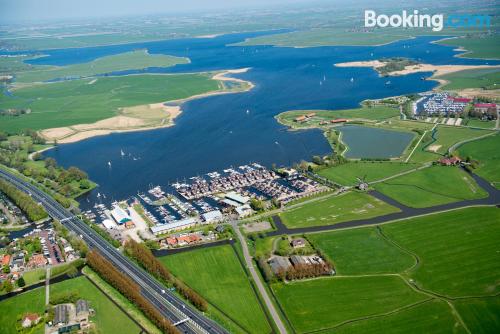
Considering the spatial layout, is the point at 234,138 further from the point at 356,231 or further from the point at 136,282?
the point at 136,282

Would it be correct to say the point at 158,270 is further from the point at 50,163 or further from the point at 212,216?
the point at 50,163

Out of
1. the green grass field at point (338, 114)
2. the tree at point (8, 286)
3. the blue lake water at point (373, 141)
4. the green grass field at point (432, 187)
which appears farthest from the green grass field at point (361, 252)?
the green grass field at point (338, 114)

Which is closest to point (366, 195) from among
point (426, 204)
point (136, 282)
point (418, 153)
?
point (426, 204)

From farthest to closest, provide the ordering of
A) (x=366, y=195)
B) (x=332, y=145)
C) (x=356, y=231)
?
(x=332, y=145) < (x=366, y=195) < (x=356, y=231)

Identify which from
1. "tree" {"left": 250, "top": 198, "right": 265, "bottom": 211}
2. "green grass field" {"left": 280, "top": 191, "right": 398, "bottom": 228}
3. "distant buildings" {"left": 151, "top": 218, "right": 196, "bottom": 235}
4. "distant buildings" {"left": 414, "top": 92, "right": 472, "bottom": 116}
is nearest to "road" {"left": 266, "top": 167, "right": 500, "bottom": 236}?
"green grass field" {"left": 280, "top": 191, "right": 398, "bottom": 228}

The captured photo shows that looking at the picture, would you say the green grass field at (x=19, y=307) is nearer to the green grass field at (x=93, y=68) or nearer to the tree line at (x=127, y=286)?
the tree line at (x=127, y=286)

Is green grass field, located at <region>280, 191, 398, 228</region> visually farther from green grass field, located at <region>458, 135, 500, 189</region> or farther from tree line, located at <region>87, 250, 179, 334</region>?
tree line, located at <region>87, 250, 179, 334</region>

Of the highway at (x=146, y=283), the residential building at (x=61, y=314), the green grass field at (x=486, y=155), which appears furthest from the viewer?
the green grass field at (x=486, y=155)
